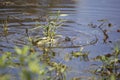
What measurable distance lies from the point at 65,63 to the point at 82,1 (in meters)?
5.64

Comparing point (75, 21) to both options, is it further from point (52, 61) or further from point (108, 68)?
point (108, 68)

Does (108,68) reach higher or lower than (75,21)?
lower

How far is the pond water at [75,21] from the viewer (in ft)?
16.5

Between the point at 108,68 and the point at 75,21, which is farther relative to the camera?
the point at 75,21

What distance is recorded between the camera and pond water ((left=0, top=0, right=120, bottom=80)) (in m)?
5.03

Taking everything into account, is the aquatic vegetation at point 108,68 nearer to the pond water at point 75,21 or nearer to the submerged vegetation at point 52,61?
the submerged vegetation at point 52,61

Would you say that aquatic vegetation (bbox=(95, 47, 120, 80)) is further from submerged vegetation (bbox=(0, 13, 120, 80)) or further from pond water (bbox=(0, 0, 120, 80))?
pond water (bbox=(0, 0, 120, 80))

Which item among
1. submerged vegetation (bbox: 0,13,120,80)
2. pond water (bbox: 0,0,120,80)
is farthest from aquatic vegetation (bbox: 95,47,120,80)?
pond water (bbox: 0,0,120,80)

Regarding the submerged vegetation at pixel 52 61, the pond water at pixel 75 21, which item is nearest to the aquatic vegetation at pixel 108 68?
the submerged vegetation at pixel 52 61

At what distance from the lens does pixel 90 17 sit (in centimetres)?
750

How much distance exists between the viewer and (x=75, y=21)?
7.00m

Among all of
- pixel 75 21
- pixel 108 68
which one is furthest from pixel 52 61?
pixel 75 21

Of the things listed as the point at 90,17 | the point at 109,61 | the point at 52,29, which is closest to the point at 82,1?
the point at 90,17

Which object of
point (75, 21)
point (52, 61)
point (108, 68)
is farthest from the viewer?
point (75, 21)
